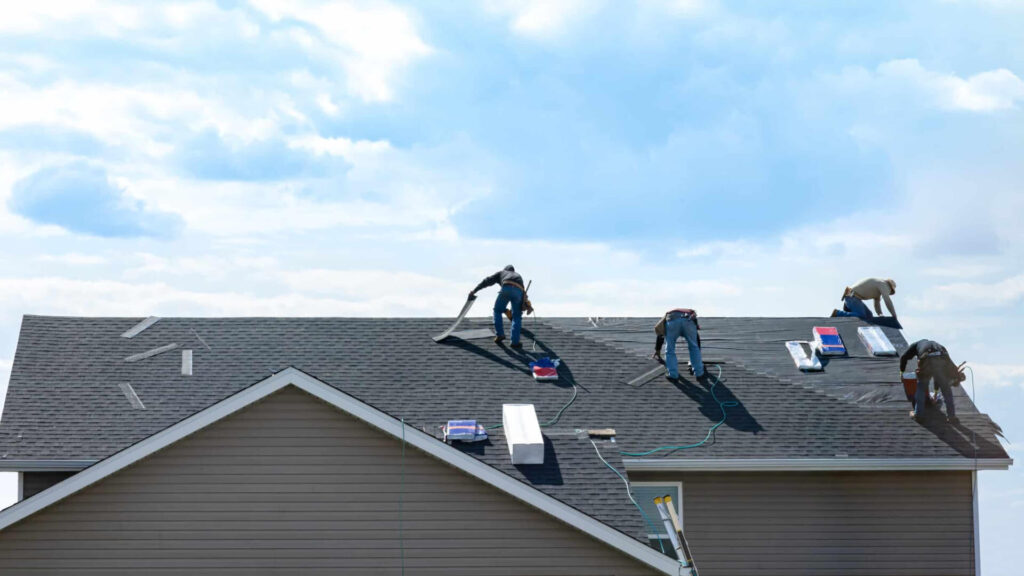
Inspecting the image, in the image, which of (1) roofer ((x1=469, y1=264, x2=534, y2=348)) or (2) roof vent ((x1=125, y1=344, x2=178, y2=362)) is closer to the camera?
(2) roof vent ((x1=125, y1=344, x2=178, y2=362))

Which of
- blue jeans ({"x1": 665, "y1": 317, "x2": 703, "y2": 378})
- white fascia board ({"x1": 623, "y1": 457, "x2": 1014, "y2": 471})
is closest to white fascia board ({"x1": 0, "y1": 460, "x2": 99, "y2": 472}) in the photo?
white fascia board ({"x1": 623, "y1": 457, "x2": 1014, "y2": 471})

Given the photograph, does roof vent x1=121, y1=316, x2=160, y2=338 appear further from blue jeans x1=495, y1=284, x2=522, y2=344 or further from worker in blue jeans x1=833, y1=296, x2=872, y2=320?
worker in blue jeans x1=833, y1=296, x2=872, y2=320

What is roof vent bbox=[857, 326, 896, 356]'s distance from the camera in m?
20.9

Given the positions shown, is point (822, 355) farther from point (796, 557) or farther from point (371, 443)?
point (371, 443)

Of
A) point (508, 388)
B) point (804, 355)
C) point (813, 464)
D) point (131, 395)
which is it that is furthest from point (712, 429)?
point (131, 395)

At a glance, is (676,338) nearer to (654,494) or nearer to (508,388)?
(508,388)

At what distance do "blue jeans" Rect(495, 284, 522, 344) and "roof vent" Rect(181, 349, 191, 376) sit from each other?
5455 mm

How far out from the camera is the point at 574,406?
18375mm

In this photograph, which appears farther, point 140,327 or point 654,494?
point 140,327

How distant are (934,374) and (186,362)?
1262 centimetres

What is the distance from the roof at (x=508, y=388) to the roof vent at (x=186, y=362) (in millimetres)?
117

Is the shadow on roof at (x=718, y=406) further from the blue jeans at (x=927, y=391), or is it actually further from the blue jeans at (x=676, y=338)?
the blue jeans at (x=927, y=391)

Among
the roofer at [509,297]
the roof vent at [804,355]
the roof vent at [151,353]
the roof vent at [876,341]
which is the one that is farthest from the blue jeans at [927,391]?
the roof vent at [151,353]

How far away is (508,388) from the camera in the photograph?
18.8 m
